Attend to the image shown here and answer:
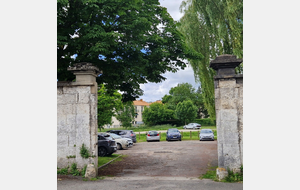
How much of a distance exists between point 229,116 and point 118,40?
514 cm

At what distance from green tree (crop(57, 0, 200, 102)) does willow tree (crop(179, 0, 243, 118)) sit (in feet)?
8.93

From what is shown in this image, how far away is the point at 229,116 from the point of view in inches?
298

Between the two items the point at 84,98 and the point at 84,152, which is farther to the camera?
the point at 84,98

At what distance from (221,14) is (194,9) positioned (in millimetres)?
2368

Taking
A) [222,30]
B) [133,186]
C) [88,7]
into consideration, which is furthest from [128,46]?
[222,30]

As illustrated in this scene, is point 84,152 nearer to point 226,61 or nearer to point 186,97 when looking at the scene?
point 226,61

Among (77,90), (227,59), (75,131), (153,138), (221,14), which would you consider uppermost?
(221,14)

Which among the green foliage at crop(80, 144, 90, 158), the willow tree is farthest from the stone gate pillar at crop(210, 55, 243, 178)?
the willow tree

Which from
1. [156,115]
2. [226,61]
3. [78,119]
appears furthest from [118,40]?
[156,115]

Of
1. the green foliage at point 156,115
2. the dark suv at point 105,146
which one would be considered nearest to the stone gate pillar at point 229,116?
the dark suv at point 105,146

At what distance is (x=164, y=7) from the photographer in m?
11.8

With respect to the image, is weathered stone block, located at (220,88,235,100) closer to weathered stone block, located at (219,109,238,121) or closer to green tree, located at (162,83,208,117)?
weathered stone block, located at (219,109,238,121)

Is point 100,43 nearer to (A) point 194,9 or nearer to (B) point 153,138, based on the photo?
(A) point 194,9

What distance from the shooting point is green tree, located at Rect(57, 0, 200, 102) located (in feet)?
26.3
